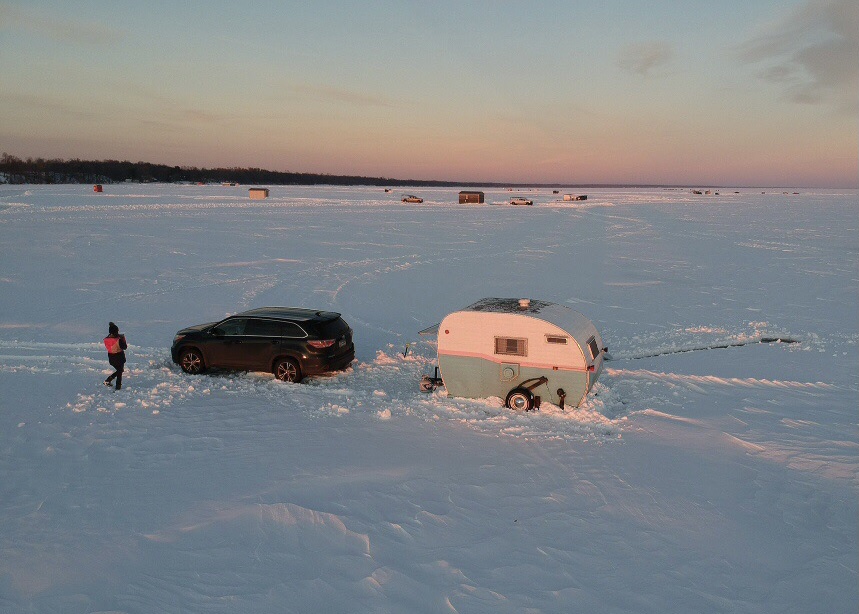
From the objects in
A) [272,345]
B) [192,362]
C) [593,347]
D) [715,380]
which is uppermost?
[593,347]

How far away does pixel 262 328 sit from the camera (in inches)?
556

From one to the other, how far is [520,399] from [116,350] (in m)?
8.77

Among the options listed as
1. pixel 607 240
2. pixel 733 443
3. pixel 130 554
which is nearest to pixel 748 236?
pixel 607 240

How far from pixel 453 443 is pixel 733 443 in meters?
5.18

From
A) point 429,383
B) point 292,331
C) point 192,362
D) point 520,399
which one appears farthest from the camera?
point 192,362

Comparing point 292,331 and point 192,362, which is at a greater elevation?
point 292,331

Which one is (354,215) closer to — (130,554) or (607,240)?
(607,240)

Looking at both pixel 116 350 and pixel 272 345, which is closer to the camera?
pixel 116 350

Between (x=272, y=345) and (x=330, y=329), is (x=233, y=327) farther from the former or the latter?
(x=330, y=329)

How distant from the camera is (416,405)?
12.6 m

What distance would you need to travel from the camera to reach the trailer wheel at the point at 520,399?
12023mm

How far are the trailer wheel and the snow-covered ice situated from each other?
1.04 ft

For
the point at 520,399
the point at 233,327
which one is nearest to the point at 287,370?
the point at 233,327

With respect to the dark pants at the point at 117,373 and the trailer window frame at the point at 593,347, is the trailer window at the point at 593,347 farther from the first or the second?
the dark pants at the point at 117,373
